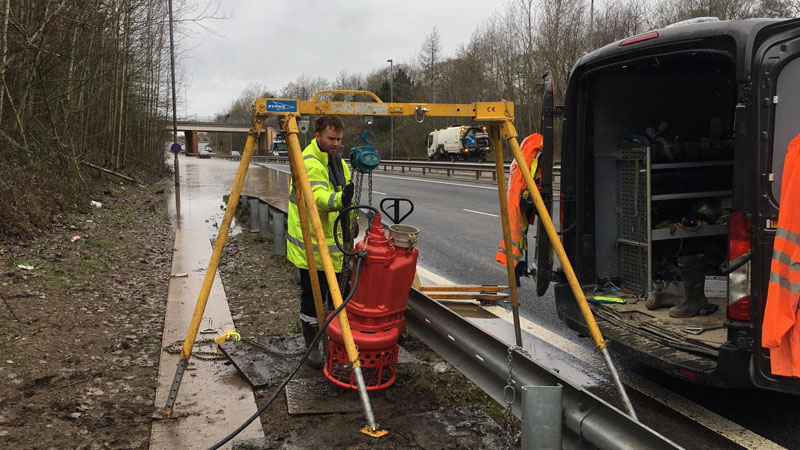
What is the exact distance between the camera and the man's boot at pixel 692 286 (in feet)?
16.0

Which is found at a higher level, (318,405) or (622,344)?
(622,344)

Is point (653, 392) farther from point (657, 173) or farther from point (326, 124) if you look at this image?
point (326, 124)

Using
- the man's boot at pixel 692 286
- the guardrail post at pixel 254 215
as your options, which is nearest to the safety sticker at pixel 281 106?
the man's boot at pixel 692 286

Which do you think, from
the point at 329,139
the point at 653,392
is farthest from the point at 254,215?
the point at 653,392

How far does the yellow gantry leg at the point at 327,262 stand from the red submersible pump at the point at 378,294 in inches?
13.4

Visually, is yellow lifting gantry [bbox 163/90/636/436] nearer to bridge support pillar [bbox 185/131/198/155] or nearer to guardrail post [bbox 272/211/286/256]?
guardrail post [bbox 272/211/286/256]

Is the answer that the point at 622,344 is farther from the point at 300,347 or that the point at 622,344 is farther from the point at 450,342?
the point at 300,347

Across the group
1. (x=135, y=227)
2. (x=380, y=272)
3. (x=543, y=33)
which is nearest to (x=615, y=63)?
(x=380, y=272)

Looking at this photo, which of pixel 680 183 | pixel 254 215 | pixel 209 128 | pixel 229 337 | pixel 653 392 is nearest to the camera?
pixel 653 392

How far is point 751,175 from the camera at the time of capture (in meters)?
3.26

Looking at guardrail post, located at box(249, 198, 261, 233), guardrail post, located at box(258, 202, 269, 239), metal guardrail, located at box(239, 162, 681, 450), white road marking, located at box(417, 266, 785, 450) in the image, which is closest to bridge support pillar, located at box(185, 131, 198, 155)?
guardrail post, located at box(249, 198, 261, 233)

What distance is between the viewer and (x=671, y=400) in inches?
167

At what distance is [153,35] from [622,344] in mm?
26699

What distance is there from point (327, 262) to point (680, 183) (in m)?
4.08
